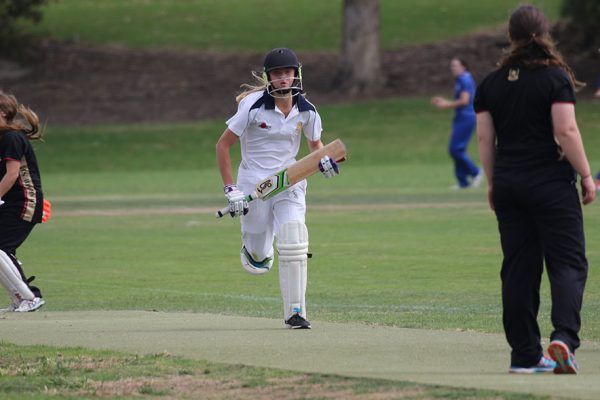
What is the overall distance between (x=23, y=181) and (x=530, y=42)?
4981 millimetres

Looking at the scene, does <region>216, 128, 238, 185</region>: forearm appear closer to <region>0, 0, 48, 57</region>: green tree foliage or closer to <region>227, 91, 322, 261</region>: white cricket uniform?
<region>227, 91, 322, 261</region>: white cricket uniform

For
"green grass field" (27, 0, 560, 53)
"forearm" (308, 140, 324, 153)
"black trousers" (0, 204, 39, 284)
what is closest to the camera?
"forearm" (308, 140, 324, 153)

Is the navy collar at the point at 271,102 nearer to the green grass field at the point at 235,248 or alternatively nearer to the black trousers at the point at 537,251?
the green grass field at the point at 235,248

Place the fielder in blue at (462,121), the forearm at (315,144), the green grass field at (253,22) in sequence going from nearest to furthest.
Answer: the forearm at (315,144) → the fielder in blue at (462,121) → the green grass field at (253,22)

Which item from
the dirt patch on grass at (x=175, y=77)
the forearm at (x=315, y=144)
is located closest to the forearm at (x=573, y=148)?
the forearm at (x=315, y=144)

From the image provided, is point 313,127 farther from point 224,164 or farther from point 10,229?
point 10,229

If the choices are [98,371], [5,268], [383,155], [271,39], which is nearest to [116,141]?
[383,155]

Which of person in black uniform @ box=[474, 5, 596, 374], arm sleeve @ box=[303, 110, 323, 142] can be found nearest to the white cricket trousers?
arm sleeve @ box=[303, 110, 323, 142]

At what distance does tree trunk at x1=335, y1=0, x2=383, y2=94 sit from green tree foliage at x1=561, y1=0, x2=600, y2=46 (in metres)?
5.20

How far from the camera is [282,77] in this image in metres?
9.07

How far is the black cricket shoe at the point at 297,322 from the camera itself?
29.0 ft

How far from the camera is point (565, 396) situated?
6211mm

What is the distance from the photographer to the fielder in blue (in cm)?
2264

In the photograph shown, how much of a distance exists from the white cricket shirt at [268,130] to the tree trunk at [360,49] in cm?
2806
